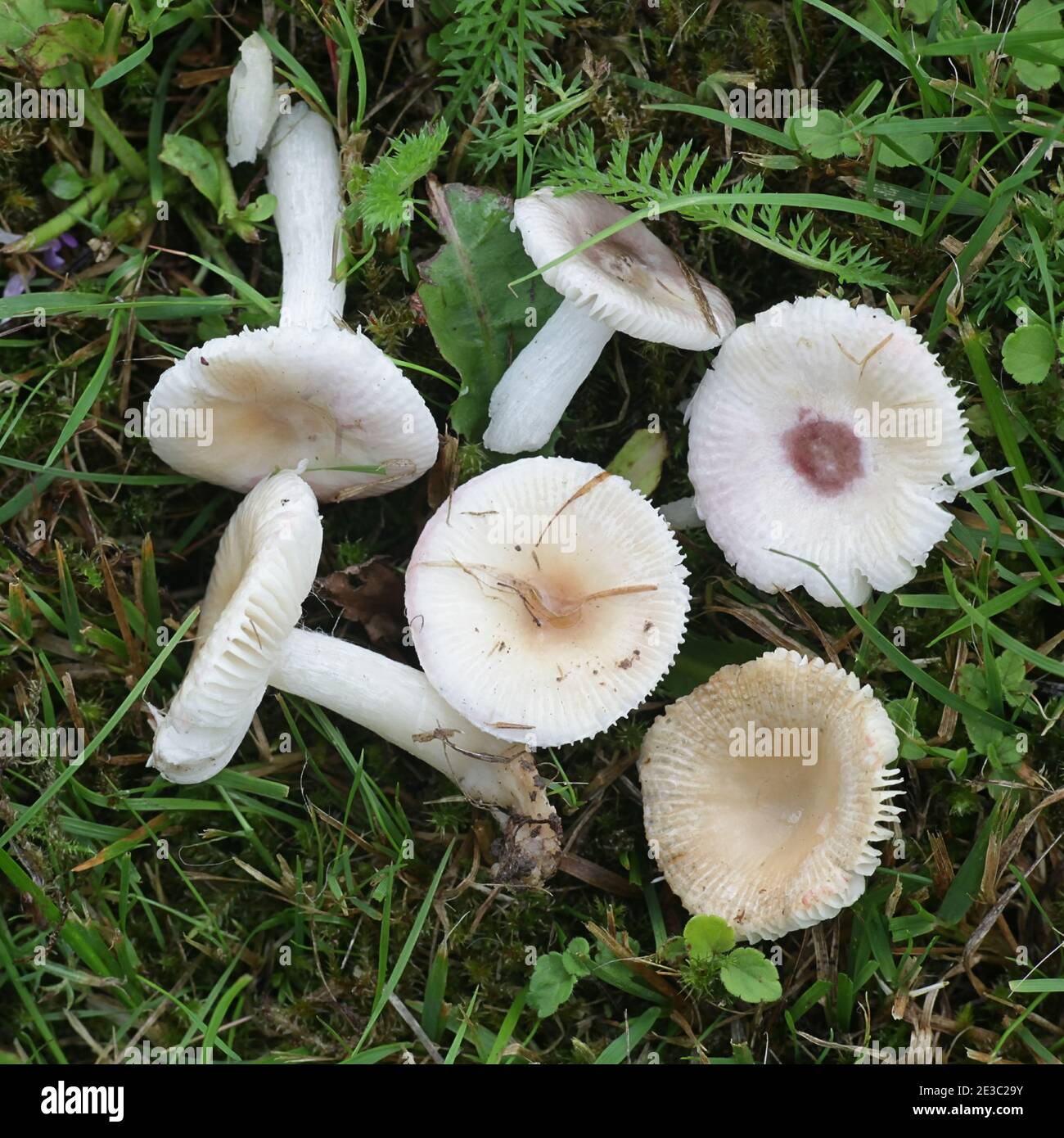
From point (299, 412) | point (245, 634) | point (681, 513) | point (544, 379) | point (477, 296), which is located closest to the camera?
point (245, 634)

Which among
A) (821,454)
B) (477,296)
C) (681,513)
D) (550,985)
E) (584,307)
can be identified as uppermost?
(584,307)

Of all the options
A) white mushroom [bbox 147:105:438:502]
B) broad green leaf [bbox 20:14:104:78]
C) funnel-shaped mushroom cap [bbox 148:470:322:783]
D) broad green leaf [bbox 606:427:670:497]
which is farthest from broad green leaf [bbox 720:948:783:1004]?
broad green leaf [bbox 20:14:104:78]

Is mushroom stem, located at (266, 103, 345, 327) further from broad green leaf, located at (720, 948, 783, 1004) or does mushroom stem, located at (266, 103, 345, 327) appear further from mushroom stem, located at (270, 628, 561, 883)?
broad green leaf, located at (720, 948, 783, 1004)

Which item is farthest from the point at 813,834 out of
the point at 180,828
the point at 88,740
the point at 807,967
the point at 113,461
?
the point at 113,461

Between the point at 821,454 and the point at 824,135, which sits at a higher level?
the point at 824,135

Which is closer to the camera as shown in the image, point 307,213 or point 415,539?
point 307,213

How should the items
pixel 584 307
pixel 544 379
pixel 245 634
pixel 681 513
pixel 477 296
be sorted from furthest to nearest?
pixel 681 513 → pixel 477 296 → pixel 544 379 → pixel 584 307 → pixel 245 634

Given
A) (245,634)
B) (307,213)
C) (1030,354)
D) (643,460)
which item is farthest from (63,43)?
(1030,354)

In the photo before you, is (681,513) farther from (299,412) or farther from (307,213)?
(307,213)
